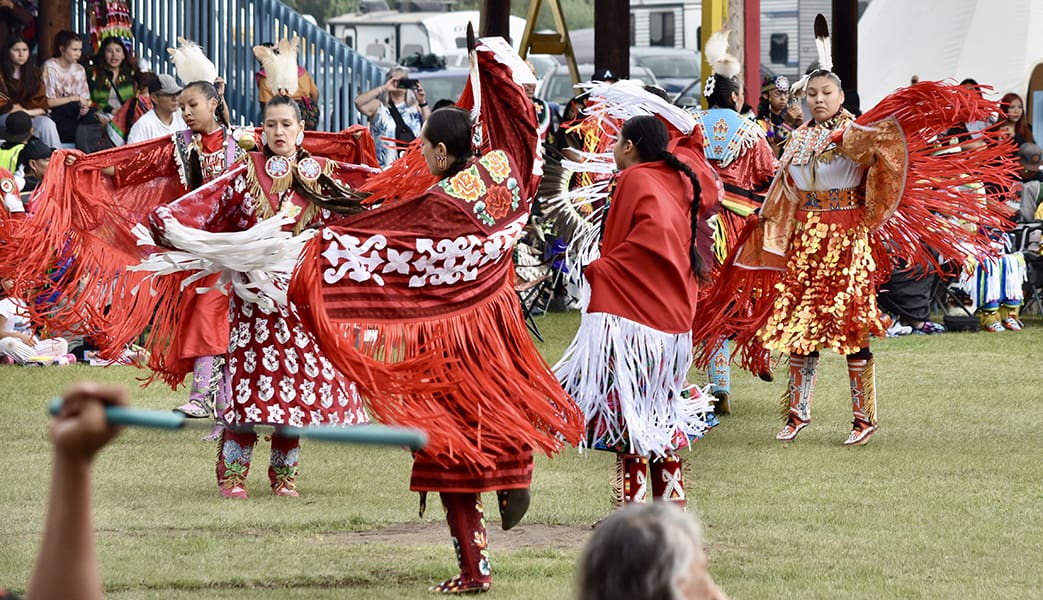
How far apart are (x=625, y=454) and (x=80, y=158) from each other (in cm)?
278

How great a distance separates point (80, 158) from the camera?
650 centimetres

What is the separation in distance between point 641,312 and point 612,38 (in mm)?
7806

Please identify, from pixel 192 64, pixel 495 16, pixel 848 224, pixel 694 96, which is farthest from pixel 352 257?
pixel 694 96

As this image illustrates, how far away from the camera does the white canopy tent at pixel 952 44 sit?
16594 millimetres

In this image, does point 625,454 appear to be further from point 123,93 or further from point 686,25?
point 686,25

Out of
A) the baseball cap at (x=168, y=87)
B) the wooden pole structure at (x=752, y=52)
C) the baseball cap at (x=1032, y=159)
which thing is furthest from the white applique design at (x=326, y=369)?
the baseball cap at (x=1032, y=159)

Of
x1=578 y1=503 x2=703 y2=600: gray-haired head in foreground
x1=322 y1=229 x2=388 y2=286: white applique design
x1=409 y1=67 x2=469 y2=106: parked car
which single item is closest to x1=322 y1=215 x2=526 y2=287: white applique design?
x1=322 y1=229 x2=388 y2=286: white applique design

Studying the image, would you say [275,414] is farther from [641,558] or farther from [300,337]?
[641,558]

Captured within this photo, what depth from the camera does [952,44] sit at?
682 inches

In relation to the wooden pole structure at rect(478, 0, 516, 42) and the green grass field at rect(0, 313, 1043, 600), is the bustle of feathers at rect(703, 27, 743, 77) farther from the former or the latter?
the wooden pole structure at rect(478, 0, 516, 42)

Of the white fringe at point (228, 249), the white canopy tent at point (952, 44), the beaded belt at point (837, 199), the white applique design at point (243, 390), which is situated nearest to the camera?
the white fringe at point (228, 249)

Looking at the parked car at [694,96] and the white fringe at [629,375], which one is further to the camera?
the parked car at [694,96]

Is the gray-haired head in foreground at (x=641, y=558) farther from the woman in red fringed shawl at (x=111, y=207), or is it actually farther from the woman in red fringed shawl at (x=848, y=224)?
the woman in red fringed shawl at (x=848, y=224)

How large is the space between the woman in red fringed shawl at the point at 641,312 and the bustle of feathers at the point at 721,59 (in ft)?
9.69
